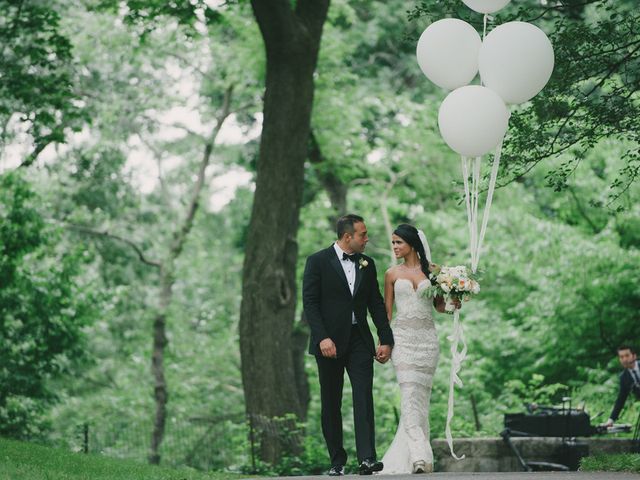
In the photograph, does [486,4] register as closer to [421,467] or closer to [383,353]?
[383,353]

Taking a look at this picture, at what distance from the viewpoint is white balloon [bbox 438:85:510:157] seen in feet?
31.7

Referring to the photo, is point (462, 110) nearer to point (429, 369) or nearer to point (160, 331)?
point (429, 369)

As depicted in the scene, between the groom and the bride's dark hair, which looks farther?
the bride's dark hair

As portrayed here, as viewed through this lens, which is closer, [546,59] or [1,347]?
[546,59]

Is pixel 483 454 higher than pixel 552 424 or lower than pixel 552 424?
lower

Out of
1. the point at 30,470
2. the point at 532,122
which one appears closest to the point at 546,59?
the point at 532,122

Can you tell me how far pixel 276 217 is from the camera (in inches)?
632

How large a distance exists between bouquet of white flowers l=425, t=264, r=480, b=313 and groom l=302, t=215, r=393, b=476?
587mm

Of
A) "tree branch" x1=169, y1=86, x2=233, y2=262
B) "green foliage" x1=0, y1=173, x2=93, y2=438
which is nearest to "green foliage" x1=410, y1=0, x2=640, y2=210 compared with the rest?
"green foliage" x1=0, y1=173, x2=93, y2=438

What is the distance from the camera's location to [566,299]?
19.5 m

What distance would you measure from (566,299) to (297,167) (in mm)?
5972

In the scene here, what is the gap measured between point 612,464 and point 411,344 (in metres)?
2.28

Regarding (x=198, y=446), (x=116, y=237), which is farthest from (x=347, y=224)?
(x=116, y=237)

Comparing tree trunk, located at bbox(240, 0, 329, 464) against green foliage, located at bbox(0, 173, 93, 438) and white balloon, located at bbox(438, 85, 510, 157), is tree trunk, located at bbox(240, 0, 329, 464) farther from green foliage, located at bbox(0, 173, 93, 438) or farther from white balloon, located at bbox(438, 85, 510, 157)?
white balloon, located at bbox(438, 85, 510, 157)
